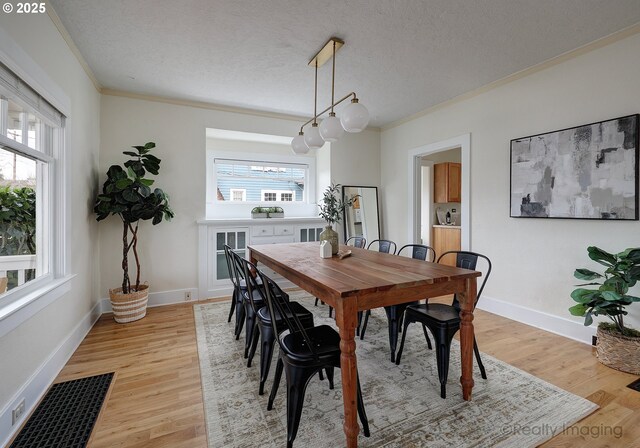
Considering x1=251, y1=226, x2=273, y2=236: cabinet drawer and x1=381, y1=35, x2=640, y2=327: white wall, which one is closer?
x1=381, y1=35, x2=640, y2=327: white wall

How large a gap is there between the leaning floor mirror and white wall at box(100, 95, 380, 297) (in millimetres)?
2003

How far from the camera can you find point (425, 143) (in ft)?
14.7

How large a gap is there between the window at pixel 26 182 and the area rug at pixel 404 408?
1397mm

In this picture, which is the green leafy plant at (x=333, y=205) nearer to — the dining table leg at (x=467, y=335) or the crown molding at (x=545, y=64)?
the crown molding at (x=545, y=64)

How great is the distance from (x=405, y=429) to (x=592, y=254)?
207 cm

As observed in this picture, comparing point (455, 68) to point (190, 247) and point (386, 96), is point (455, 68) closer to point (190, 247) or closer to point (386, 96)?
point (386, 96)

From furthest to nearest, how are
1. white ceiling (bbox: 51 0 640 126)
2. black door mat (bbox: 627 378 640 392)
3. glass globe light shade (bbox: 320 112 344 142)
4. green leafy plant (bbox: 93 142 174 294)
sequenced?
green leafy plant (bbox: 93 142 174 294)
glass globe light shade (bbox: 320 112 344 142)
white ceiling (bbox: 51 0 640 126)
black door mat (bbox: 627 378 640 392)

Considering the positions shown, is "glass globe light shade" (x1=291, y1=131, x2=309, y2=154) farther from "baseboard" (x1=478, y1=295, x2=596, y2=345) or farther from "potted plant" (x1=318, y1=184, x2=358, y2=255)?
"baseboard" (x1=478, y1=295, x2=596, y2=345)

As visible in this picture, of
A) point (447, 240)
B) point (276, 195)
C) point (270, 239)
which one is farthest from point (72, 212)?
point (447, 240)

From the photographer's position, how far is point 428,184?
6117 mm

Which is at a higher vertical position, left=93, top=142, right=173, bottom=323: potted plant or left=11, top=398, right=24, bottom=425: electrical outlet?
left=93, top=142, right=173, bottom=323: potted plant

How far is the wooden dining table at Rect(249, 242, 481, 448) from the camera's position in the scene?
4.92 feet

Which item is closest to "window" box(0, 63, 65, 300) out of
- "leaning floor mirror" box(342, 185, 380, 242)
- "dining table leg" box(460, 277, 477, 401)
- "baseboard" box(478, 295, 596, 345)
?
"dining table leg" box(460, 277, 477, 401)

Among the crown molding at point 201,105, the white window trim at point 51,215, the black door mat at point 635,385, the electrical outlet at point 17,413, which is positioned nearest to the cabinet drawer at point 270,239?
the crown molding at point 201,105
